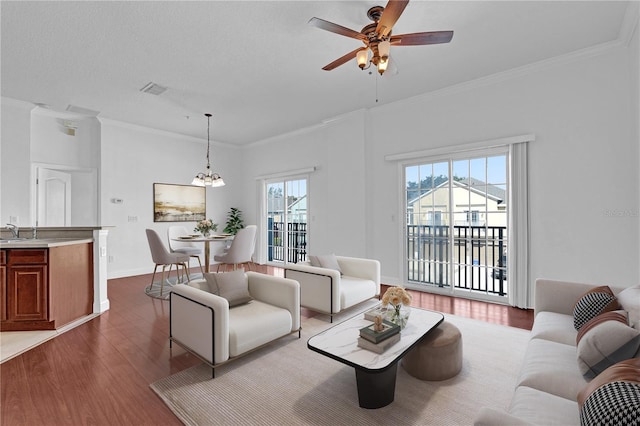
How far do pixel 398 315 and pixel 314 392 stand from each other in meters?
0.82

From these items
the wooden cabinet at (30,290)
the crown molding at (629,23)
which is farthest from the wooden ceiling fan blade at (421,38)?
the wooden cabinet at (30,290)

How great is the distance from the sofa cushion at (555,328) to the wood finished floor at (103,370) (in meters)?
1.01

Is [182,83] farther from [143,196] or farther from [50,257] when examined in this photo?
[143,196]

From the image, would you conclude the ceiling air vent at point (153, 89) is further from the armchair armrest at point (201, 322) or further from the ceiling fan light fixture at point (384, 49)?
the ceiling fan light fixture at point (384, 49)

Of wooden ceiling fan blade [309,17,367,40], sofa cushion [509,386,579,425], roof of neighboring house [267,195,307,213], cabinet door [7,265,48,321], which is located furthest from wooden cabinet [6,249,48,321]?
roof of neighboring house [267,195,307,213]

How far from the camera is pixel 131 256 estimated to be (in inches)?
241

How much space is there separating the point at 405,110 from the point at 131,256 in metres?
5.84

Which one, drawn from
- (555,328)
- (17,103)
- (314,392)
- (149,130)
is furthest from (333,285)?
(17,103)

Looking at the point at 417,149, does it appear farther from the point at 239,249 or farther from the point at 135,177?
the point at 135,177

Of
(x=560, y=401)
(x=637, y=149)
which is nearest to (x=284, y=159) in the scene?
(x=637, y=149)

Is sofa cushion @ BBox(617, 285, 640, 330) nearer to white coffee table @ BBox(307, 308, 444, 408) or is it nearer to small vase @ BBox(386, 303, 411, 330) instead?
white coffee table @ BBox(307, 308, 444, 408)

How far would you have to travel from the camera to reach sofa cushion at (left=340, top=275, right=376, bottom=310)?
3541mm

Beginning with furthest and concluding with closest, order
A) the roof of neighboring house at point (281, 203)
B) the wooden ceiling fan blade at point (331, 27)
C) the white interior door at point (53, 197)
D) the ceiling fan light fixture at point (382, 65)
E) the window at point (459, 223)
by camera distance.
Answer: the roof of neighboring house at point (281, 203) < the white interior door at point (53, 197) < the window at point (459, 223) < the ceiling fan light fixture at point (382, 65) < the wooden ceiling fan blade at point (331, 27)

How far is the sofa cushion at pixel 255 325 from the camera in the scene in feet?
7.82
